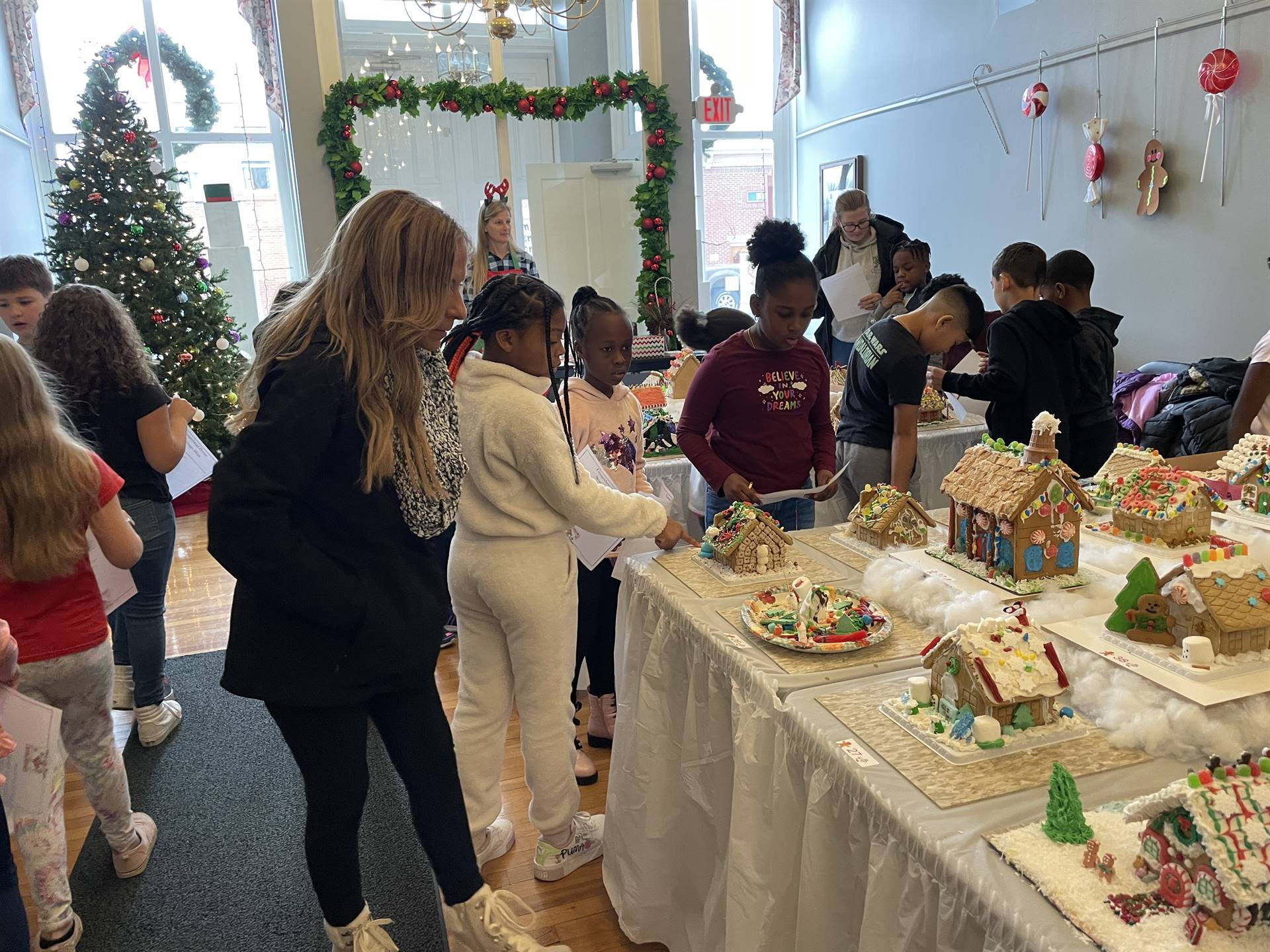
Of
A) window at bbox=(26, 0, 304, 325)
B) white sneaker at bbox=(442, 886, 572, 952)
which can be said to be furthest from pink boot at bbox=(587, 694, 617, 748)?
window at bbox=(26, 0, 304, 325)

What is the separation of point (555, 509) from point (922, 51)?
242 inches

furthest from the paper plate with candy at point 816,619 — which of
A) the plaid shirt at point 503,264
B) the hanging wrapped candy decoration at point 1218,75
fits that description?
the hanging wrapped candy decoration at point 1218,75

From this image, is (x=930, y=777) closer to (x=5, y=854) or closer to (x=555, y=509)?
(x=555, y=509)

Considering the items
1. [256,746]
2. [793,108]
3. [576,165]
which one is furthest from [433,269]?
[793,108]

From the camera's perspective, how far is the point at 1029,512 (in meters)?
1.55

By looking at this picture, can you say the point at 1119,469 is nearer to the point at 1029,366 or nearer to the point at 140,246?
the point at 1029,366

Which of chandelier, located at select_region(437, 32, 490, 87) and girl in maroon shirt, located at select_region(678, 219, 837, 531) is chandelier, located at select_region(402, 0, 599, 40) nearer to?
chandelier, located at select_region(437, 32, 490, 87)

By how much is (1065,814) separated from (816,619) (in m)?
0.59

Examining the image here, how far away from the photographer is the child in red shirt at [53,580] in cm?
163

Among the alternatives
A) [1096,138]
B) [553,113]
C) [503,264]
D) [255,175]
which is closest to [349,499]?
[503,264]

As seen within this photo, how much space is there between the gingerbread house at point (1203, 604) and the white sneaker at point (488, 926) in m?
1.12

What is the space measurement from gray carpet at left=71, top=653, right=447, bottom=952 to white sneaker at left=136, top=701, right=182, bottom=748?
34 millimetres

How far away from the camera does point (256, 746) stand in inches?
109

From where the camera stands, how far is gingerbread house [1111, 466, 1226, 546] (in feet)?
5.62
